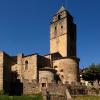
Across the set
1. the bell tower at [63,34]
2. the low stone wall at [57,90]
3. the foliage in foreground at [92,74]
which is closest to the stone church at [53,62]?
the bell tower at [63,34]

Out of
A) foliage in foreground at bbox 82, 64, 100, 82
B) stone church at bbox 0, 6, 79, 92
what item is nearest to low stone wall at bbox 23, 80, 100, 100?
stone church at bbox 0, 6, 79, 92

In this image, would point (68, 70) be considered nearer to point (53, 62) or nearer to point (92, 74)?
point (53, 62)

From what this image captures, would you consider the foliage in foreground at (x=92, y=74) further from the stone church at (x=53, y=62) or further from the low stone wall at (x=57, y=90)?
the low stone wall at (x=57, y=90)

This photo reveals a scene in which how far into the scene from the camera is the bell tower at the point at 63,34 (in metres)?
71.5

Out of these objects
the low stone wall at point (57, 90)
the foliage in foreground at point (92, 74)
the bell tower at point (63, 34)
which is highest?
the bell tower at point (63, 34)

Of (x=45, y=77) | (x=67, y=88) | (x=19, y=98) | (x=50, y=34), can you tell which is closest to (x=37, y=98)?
(x=19, y=98)

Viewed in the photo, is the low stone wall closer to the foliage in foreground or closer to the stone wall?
the stone wall

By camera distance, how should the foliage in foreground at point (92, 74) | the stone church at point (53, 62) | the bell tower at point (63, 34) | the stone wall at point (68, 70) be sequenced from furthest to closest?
the bell tower at point (63, 34), the foliage in foreground at point (92, 74), the stone wall at point (68, 70), the stone church at point (53, 62)

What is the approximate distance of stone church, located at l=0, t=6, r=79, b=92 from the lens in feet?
185

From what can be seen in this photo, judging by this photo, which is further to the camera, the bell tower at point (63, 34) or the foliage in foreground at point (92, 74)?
the bell tower at point (63, 34)

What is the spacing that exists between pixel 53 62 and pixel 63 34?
9.19m

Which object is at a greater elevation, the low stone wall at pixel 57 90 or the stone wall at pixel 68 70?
the stone wall at pixel 68 70

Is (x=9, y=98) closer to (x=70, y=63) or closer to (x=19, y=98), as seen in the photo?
(x=19, y=98)

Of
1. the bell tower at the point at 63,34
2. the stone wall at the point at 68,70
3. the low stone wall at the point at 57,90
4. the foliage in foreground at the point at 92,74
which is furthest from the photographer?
the bell tower at the point at 63,34
